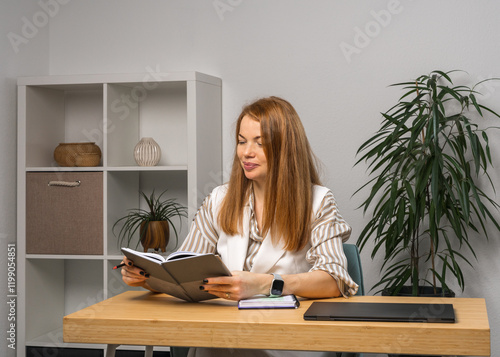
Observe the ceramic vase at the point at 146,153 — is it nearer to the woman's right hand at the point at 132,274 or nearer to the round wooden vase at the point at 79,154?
the round wooden vase at the point at 79,154

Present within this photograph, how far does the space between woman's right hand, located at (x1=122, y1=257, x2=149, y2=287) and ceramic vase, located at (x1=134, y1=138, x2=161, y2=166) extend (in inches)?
61.8

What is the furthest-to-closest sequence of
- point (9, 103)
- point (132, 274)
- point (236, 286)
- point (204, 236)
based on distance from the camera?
point (9, 103)
point (204, 236)
point (132, 274)
point (236, 286)

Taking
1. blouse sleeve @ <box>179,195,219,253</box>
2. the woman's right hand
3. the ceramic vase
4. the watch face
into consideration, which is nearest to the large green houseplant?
blouse sleeve @ <box>179,195,219,253</box>

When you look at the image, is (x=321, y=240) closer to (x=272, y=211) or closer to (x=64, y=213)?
(x=272, y=211)

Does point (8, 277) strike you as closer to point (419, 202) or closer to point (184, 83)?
point (184, 83)

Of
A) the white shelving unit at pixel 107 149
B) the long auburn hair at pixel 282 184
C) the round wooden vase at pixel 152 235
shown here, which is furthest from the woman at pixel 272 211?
the round wooden vase at pixel 152 235

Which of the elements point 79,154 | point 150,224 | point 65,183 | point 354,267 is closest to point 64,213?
point 65,183

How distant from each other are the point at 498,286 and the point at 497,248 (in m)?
0.20

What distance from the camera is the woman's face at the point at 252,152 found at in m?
1.96

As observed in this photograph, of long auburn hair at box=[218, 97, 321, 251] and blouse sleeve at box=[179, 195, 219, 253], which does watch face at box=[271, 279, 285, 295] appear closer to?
long auburn hair at box=[218, 97, 321, 251]

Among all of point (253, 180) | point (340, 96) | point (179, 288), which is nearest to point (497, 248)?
point (340, 96)

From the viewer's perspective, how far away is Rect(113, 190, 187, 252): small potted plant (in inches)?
126

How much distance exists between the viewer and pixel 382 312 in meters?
1.44

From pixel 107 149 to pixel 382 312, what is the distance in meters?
2.15
